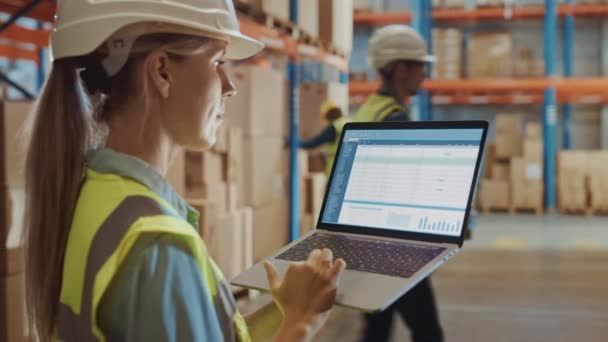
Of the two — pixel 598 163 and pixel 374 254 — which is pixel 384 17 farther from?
pixel 374 254

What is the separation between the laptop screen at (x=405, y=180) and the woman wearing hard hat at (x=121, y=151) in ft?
1.28

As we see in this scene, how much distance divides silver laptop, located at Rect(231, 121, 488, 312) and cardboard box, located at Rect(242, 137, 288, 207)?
3606mm

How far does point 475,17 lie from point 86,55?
11623mm

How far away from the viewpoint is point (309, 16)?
244 inches

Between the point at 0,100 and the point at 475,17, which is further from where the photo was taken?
the point at 475,17

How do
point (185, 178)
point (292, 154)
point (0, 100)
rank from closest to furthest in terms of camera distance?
point (0, 100)
point (185, 178)
point (292, 154)

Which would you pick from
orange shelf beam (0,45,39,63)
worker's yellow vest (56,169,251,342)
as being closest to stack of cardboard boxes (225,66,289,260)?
orange shelf beam (0,45,39,63)

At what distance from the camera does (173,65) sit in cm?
104

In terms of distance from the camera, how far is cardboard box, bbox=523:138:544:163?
34.3 feet

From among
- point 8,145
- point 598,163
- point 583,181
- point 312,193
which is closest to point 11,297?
point 8,145

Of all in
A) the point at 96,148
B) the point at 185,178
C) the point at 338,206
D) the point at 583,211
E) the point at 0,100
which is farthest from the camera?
the point at 583,211

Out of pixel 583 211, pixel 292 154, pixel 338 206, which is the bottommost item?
pixel 583 211

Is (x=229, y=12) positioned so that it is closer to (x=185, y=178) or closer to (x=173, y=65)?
(x=173, y=65)

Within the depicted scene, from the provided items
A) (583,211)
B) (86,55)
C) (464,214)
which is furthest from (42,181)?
(583,211)
